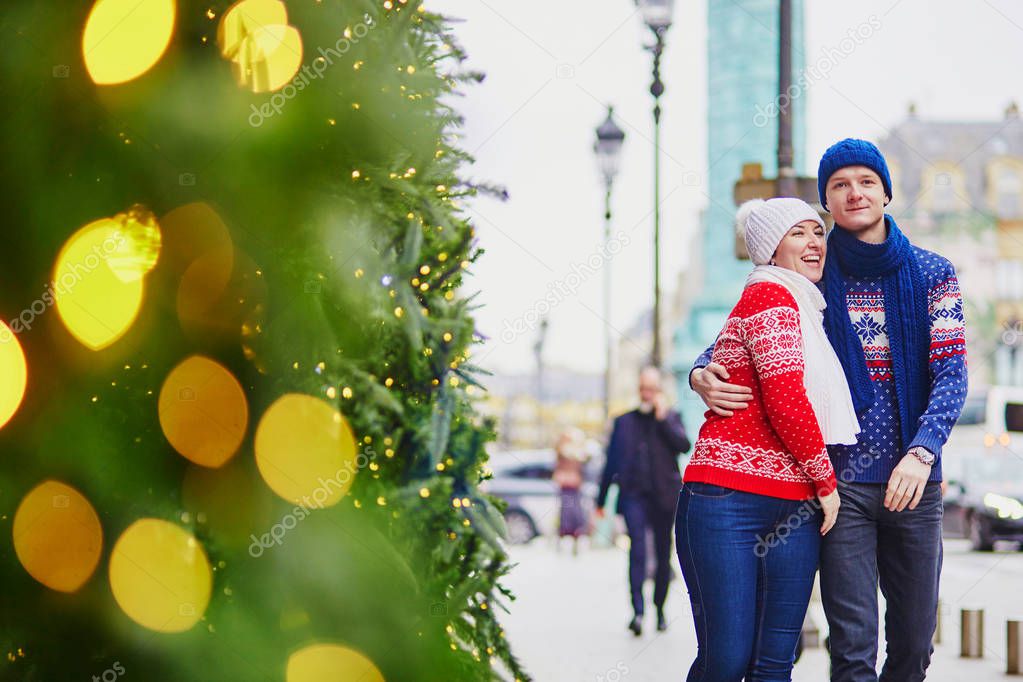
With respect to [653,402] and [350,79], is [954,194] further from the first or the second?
Result: [350,79]

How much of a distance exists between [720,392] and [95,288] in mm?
1517

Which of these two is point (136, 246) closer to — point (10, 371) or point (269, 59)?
point (10, 371)

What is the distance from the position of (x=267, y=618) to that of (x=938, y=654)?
223 inches

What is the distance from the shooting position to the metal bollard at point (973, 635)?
7426 mm

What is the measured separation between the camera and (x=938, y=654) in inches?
302

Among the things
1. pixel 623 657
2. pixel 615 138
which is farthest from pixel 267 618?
pixel 615 138

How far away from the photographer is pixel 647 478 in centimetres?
912

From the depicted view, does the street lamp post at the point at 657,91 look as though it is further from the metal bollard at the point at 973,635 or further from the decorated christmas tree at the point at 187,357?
the decorated christmas tree at the point at 187,357

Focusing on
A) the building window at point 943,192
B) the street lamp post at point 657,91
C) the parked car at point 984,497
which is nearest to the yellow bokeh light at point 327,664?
the street lamp post at point 657,91

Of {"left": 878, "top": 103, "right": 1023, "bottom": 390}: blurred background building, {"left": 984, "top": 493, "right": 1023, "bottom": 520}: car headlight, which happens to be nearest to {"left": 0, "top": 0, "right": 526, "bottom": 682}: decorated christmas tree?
{"left": 984, "top": 493, "right": 1023, "bottom": 520}: car headlight

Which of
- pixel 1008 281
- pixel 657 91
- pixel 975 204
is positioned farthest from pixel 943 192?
pixel 657 91

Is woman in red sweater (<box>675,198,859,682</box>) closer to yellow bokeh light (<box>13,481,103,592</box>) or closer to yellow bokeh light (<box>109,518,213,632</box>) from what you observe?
yellow bokeh light (<box>109,518,213,632</box>)

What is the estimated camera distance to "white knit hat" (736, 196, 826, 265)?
343 centimetres

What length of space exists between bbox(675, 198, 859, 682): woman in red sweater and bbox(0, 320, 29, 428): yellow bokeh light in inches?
63.5
